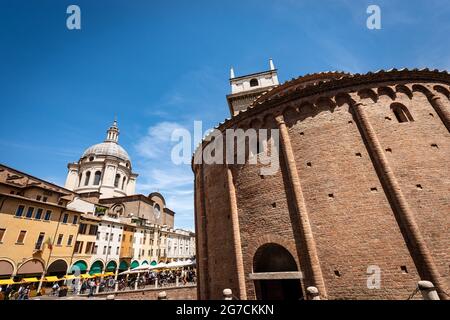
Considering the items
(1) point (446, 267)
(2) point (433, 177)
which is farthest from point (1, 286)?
(2) point (433, 177)

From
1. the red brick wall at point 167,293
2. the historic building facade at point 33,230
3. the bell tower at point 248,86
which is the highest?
the bell tower at point 248,86

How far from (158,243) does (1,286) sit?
1021 inches

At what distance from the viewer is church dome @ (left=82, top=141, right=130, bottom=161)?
5253cm

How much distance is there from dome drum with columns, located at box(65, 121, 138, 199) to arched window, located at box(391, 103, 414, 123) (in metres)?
49.3

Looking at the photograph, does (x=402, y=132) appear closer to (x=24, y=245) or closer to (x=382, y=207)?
(x=382, y=207)

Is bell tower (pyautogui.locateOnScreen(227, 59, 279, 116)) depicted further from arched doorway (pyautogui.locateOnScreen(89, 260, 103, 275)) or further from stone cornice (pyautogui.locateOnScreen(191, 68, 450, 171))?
arched doorway (pyautogui.locateOnScreen(89, 260, 103, 275))

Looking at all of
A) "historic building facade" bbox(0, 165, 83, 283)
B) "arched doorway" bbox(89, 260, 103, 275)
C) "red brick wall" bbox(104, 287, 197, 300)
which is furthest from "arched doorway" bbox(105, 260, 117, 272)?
"red brick wall" bbox(104, 287, 197, 300)

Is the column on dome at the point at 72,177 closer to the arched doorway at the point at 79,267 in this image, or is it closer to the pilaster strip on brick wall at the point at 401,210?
the arched doorway at the point at 79,267

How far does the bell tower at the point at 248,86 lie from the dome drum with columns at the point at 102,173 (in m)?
36.4

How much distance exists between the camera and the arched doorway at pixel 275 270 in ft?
34.0

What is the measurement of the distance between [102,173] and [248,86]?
131ft

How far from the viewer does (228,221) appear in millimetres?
12188

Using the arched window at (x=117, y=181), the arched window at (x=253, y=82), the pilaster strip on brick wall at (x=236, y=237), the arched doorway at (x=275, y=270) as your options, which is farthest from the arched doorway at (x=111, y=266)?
the arched window at (x=253, y=82)

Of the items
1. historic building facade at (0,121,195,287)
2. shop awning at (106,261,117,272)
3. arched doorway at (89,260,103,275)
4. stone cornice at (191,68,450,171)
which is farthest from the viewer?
shop awning at (106,261,117,272)
